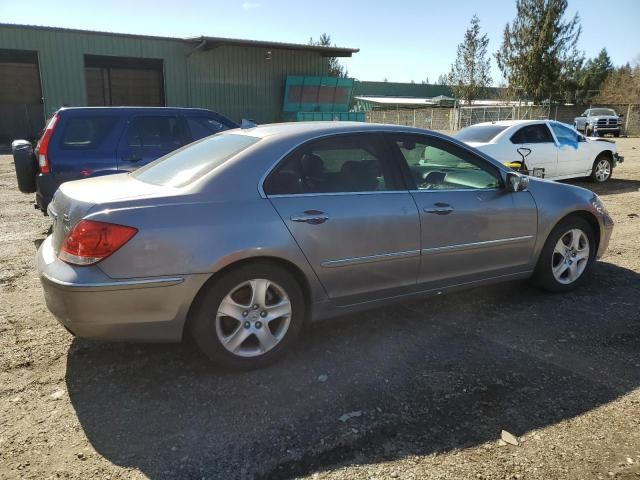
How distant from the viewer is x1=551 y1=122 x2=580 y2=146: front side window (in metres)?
11.0

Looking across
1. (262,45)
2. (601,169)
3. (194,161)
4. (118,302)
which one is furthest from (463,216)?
(262,45)

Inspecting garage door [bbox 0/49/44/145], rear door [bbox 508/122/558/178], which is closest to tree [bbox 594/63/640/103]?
rear door [bbox 508/122/558/178]

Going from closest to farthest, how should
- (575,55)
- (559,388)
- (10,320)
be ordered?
1. (559,388)
2. (10,320)
3. (575,55)

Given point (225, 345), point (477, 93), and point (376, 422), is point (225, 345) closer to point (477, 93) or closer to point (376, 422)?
point (376, 422)

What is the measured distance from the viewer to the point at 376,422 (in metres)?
2.92

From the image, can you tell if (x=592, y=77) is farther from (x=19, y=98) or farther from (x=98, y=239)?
(x=98, y=239)

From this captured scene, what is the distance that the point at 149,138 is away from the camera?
24.4 feet

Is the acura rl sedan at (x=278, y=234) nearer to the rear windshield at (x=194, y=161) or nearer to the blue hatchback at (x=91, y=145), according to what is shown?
the rear windshield at (x=194, y=161)

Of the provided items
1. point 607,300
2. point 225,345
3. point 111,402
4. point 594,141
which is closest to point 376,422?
point 225,345

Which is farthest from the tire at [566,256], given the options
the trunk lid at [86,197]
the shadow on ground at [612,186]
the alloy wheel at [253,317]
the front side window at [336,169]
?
the shadow on ground at [612,186]

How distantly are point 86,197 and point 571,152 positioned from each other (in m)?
10.6

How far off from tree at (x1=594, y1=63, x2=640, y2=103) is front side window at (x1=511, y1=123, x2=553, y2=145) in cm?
3676

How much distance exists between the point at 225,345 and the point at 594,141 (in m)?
11.3

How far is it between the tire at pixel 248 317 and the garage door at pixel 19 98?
2385cm
